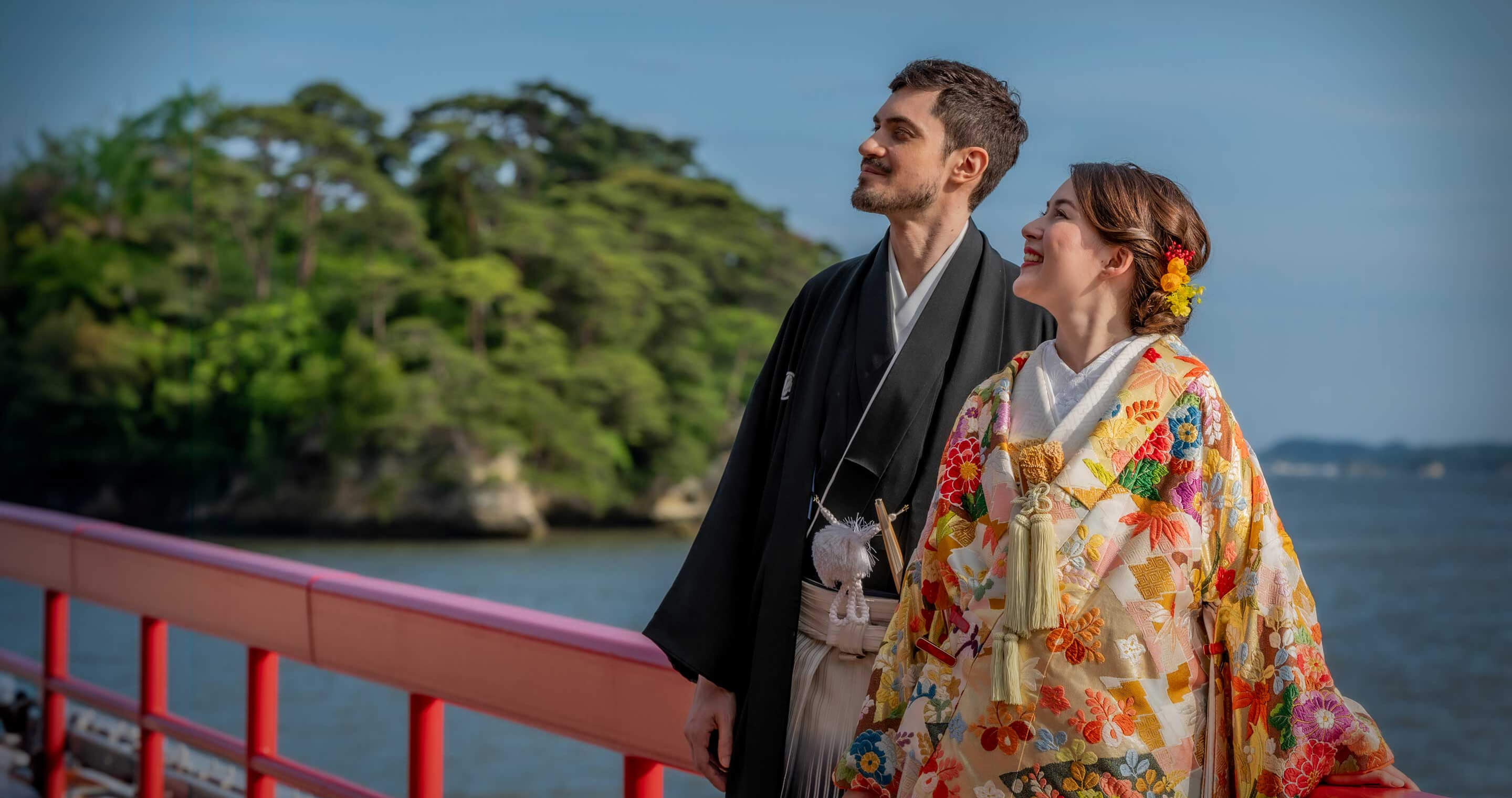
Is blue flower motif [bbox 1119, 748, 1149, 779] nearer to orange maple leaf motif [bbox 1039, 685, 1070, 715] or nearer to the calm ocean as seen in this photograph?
orange maple leaf motif [bbox 1039, 685, 1070, 715]

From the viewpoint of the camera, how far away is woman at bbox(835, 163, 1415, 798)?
101cm

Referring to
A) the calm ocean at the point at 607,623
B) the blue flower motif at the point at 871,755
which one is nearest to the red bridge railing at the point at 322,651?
the blue flower motif at the point at 871,755

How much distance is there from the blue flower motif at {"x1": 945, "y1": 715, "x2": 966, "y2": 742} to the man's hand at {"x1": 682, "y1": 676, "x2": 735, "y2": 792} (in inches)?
14.5

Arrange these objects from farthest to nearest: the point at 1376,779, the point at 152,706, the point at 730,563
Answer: the point at 152,706
the point at 730,563
the point at 1376,779

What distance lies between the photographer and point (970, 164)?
1.46 meters

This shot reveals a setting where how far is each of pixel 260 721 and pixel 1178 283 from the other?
4.63 feet

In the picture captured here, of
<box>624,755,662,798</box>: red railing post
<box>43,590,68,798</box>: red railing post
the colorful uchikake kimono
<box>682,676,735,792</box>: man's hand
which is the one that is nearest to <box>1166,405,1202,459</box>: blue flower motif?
the colorful uchikake kimono

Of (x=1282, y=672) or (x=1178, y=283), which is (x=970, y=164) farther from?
(x=1282, y=672)

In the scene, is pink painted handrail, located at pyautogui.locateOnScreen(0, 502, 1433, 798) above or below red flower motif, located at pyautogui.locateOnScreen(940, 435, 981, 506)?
below

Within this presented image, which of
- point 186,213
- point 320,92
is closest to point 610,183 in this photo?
point 320,92

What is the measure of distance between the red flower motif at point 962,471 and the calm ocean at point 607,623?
461cm

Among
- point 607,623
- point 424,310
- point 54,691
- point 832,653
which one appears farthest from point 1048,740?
point 424,310

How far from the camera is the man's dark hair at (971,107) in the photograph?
1432 mm

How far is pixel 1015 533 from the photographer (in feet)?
3.45
